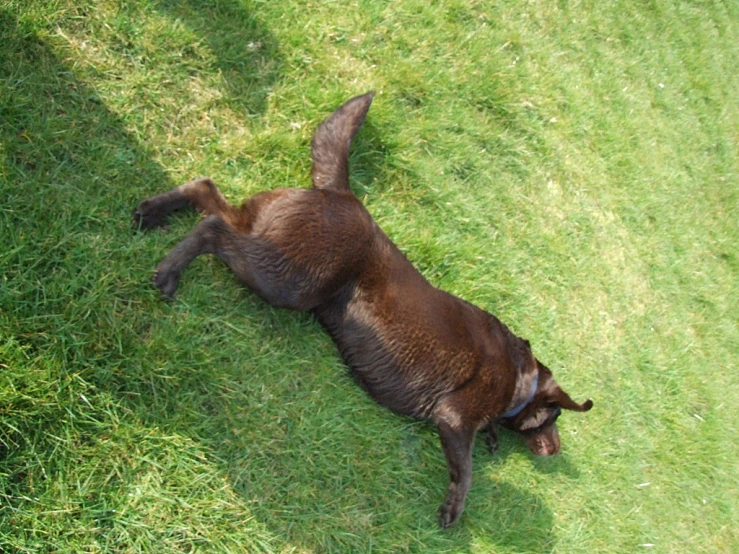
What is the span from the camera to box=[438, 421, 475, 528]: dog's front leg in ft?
11.3

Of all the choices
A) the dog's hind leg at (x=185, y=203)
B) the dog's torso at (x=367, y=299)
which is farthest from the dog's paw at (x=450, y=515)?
the dog's hind leg at (x=185, y=203)

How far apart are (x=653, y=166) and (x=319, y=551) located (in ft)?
15.4

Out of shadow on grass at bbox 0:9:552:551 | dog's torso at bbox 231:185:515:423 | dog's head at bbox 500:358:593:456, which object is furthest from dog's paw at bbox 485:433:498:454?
shadow on grass at bbox 0:9:552:551

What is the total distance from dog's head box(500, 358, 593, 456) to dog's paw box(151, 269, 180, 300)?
81.8 inches

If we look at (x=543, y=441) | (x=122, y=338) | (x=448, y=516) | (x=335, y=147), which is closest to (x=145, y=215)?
(x=122, y=338)

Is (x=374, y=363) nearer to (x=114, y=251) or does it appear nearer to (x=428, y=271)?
(x=428, y=271)

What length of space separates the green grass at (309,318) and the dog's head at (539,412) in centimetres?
17

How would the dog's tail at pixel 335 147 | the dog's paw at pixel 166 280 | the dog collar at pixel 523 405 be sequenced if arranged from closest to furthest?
1. the dog's paw at pixel 166 280
2. the dog's tail at pixel 335 147
3. the dog collar at pixel 523 405

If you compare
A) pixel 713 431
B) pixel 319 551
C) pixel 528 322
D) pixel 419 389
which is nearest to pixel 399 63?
pixel 528 322

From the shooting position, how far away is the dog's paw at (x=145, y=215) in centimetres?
313

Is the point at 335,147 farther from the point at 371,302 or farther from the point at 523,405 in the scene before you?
the point at 523,405

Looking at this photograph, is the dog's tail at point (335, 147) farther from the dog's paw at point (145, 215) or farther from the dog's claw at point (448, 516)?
the dog's claw at point (448, 516)

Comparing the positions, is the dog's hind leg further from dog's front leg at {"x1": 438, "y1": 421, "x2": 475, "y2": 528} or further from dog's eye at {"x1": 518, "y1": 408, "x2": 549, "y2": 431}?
dog's eye at {"x1": 518, "y1": 408, "x2": 549, "y2": 431}

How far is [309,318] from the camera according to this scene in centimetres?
347
